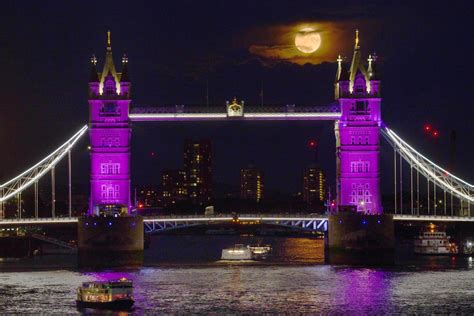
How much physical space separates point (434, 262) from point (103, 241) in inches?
1111

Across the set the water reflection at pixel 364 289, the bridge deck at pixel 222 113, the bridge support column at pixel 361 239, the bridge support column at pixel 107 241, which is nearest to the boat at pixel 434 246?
the bridge support column at pixel 361 239

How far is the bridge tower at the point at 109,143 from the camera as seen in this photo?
141 m

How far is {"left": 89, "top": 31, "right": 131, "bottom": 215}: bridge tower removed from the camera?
141 meters

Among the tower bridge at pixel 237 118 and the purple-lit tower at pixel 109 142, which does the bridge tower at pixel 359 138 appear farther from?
the purple-lit tower at pixel 109 142

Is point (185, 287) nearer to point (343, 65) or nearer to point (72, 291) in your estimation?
point (72, 291)

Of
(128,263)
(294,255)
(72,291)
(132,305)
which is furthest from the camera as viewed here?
(294,255)

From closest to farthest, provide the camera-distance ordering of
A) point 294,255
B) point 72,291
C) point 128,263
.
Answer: point 72,291 < point 128,263 < point 294,255

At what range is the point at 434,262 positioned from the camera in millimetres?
144500

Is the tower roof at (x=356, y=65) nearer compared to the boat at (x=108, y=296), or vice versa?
the boat at (x=108, y=296)

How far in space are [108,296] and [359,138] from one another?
1787 inches

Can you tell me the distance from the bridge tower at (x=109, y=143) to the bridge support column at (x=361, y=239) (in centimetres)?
1730

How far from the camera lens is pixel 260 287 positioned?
114625 millimetres

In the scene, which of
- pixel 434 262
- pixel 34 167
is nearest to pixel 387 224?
pixel 434 262

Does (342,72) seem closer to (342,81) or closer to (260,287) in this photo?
(342,81)
